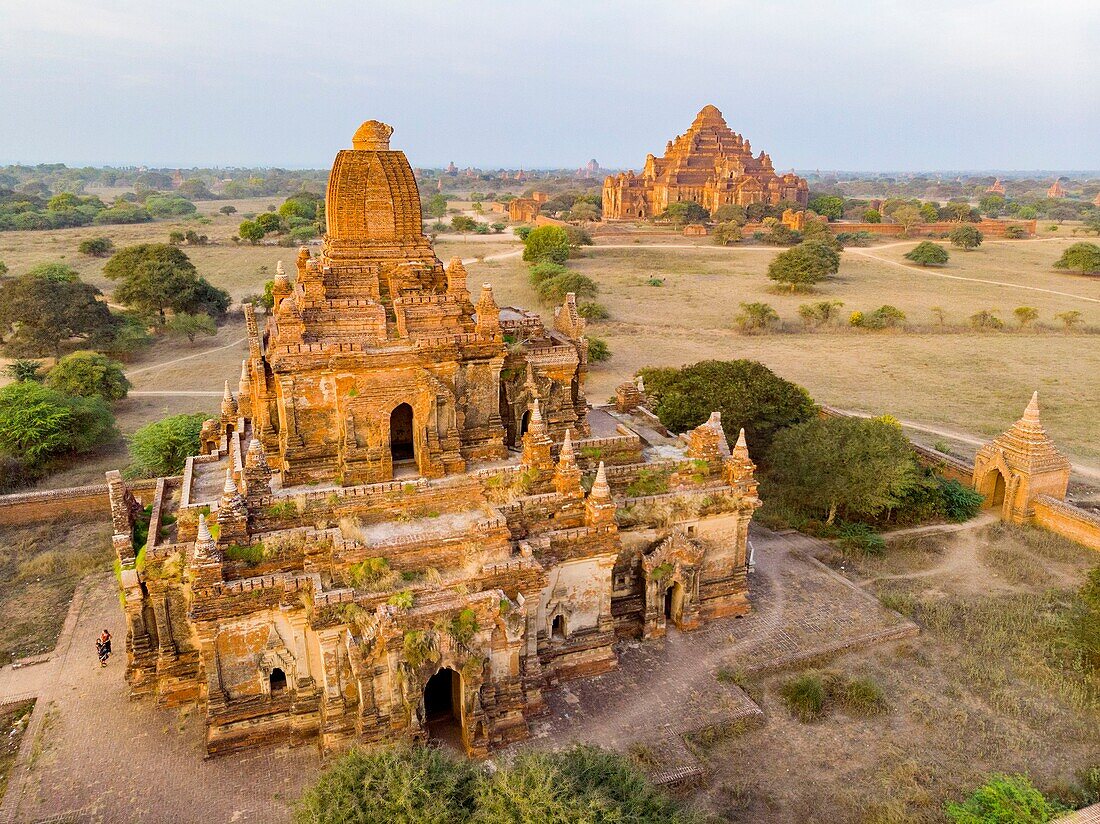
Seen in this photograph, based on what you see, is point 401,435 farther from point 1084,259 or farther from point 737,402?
point 1084,259

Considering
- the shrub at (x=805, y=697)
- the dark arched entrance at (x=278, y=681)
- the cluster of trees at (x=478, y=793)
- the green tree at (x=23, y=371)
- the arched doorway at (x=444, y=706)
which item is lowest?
the shrub at (x=805, y=697)

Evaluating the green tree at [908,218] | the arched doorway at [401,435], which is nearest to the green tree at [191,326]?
the arched doorway at [401,435]

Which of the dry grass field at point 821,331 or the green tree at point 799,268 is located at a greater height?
the green tree at point 799,268

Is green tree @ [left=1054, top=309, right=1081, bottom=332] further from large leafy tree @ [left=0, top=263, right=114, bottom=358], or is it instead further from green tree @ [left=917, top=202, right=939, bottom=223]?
green tree @ [left=917, top=202, right=939, bottom=223]

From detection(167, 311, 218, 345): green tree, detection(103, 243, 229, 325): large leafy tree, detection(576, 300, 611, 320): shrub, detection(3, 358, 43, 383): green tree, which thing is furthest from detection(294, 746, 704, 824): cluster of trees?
detection(103, 243, 229, 325): large leafy tree

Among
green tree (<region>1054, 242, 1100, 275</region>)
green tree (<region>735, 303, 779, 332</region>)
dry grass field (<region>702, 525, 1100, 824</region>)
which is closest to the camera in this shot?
dry grass field (<region>702, 525, 1100, 824</region>)

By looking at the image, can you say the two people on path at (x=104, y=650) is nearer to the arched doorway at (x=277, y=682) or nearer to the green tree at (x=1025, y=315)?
the arched doorway at (x=277, y=682)
